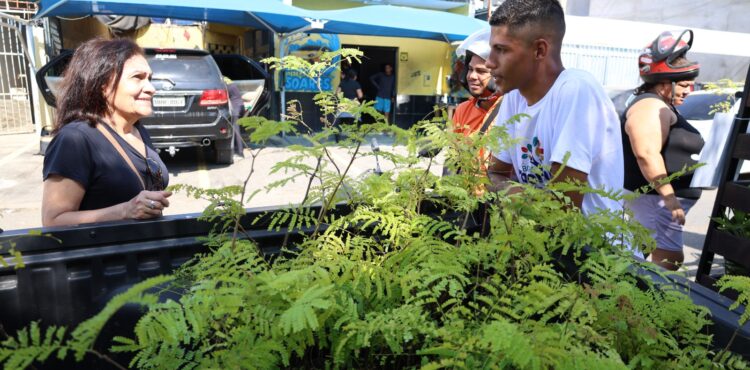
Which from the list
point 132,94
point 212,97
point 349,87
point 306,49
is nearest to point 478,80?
point 132,94

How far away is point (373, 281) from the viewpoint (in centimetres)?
115

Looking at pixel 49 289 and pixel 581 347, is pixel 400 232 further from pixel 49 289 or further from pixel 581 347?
pixel 49 289

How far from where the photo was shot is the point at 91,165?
7.32 feet

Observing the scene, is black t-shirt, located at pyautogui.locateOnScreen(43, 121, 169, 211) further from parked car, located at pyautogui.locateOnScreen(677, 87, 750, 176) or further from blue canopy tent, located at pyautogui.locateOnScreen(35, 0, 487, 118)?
blue canopy tent, located at pyautogui.locateOnScreen(35, 0, 487, 118)

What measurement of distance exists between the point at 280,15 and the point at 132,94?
405 inches

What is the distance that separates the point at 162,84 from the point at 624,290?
8869 millimetres

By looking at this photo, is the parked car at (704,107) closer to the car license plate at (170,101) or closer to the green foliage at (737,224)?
the green foliage at (737,224)

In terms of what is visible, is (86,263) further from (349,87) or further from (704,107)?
(349,87)

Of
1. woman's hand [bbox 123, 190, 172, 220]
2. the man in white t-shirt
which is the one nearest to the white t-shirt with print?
the man in white t-shirt

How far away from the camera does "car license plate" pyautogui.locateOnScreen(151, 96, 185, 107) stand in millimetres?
8703

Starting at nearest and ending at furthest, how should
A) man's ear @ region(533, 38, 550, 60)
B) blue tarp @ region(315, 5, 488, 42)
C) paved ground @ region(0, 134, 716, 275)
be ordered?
1. man's ear @ region(533, 38, 550, 60)
2. paved ground @ region(0, 134, 716, 275)
3. blue tarp @ region(315, 5, 488, 42)

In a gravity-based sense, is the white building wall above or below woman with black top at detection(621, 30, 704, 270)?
above

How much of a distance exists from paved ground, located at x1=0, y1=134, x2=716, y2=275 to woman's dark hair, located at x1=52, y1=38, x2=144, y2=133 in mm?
2793

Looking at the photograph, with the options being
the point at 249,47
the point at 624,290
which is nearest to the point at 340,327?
the point at 624,290
